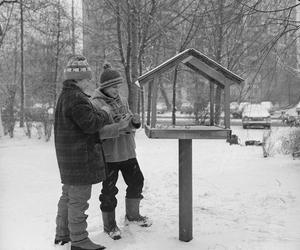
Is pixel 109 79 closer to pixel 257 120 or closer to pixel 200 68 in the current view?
pixel 200 68

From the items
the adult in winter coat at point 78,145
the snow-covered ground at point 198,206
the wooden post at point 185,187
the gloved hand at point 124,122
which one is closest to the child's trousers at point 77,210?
the adult in winter coat at point 78,145

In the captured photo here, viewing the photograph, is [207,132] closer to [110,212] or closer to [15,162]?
[110,212]

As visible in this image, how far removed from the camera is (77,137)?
134 inches

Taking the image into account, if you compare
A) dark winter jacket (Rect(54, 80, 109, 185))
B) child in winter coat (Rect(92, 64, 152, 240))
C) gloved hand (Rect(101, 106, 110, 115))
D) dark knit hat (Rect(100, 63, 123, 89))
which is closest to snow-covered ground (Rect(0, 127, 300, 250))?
child in winter coat (Rect(92, 64, 152, 240))

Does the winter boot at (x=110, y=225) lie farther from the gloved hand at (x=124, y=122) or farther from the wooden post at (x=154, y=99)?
the wooden post at (x=154, y=99)

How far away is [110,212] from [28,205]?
167cm

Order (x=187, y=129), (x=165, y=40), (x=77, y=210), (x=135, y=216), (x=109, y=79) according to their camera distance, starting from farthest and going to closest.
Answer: (x=165, y=40)
(x=135, y=216)
(x=109, y=79)
(x=187, y=129)
(x=77, y=210)

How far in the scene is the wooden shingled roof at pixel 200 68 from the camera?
3634mm

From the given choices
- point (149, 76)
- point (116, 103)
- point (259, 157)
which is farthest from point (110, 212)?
point (259, 157)

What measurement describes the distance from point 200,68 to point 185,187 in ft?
3.61

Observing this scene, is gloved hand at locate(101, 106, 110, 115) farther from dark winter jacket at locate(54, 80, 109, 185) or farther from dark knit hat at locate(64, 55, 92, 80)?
dark knit hat at locate(64, 55, 92, 80)

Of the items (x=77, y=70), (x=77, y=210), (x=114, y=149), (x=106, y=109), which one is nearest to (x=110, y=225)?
(x=77, y=210)

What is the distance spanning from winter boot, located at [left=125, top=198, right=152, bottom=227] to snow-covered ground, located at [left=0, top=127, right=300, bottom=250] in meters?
0.08

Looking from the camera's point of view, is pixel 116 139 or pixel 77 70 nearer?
pixel 77 70
